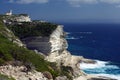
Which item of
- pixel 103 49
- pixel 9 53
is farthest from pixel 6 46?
pixel 103 49

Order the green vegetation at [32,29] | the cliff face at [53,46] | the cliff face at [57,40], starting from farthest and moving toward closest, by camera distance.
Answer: the green vegetation at [32,29], the cliff face at [57,40], the cliff face at [53,46]

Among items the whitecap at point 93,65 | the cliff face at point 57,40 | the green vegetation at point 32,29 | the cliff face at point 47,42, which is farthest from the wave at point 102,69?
the green vegetation at point 32,29

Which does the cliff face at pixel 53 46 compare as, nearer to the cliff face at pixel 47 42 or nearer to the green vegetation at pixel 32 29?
the cliff face at pixel 47 42

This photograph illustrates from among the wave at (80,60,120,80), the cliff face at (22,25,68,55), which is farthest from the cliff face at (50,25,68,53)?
the wave at (80,60,120,80)

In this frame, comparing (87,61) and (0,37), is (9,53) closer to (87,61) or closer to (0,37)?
(0,37)

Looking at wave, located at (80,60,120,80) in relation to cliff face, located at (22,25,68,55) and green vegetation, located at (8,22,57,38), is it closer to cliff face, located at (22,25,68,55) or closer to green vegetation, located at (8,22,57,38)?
cliff face, located at (22,25,68,55)

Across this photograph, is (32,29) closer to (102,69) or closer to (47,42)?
(47,42)
